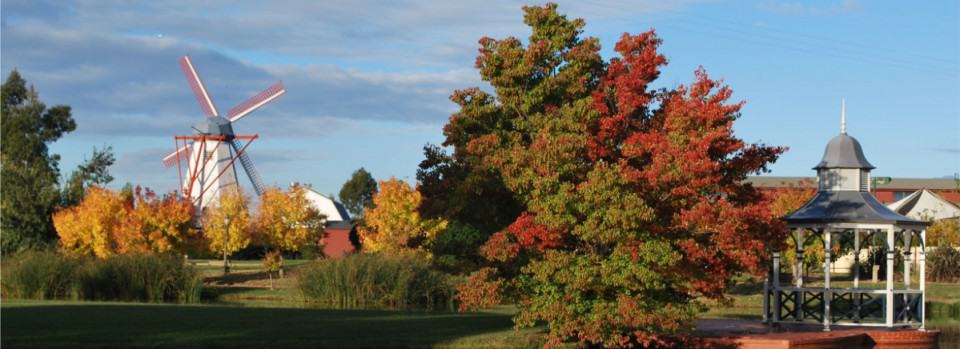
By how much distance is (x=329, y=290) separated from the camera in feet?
121

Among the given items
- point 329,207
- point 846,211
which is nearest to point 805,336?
point 846,211

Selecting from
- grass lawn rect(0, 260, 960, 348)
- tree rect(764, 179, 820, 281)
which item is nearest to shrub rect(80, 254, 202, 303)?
grass lawn rect(0, 260, 960, 348)

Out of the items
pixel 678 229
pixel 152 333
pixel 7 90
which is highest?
pixel 7 90

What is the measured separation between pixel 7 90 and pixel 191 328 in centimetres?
5930

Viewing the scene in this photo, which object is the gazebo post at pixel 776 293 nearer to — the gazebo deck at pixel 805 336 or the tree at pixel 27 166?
the gazebo deck at pixel 805 336

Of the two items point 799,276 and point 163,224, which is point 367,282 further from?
point 163,224

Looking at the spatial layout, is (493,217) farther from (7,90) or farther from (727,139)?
(7,90)

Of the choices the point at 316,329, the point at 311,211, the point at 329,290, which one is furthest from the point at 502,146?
the point at 311,211

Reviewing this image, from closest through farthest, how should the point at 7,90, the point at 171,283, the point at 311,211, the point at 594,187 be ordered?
the point at 594,187
the point at 171,283
the point at 311,211
the point at 7,90

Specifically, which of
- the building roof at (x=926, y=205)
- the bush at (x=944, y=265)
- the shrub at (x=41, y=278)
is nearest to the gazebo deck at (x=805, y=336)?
the shrub at (x=41, y=278)

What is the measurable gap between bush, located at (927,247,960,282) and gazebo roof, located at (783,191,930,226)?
24.2 m

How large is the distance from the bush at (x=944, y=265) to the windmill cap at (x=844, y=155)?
968 inches

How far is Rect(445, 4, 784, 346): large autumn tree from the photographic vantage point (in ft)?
74.3

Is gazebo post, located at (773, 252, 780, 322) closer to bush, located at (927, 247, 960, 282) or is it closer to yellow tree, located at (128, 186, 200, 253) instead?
bush, located at (927, 247, 960, 282)
